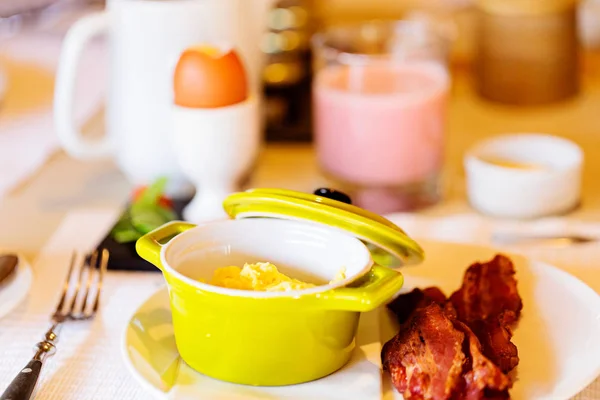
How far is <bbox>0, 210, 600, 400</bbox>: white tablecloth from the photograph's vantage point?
2.00 feet

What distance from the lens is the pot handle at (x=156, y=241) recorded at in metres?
0.58

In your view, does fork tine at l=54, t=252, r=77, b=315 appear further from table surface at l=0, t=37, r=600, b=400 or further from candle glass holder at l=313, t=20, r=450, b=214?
candle glass holder at l=313, t=20, r=450, b=214

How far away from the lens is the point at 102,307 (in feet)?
2.37

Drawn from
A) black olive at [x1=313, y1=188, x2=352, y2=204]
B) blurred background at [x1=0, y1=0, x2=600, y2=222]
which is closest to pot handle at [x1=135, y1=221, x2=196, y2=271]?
black olive at [x1=313, y1=188, x2=352, y2=204]

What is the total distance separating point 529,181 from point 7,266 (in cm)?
53

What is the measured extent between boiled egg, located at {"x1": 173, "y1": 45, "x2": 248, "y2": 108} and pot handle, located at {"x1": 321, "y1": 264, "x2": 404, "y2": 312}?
373 mm

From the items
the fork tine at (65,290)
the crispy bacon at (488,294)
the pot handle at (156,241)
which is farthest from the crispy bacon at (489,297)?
the fork tine at (65,290)

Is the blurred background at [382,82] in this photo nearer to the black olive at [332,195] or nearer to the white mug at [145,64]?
A: the white mug at [145,64]

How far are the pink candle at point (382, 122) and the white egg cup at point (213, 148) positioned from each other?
10 cm

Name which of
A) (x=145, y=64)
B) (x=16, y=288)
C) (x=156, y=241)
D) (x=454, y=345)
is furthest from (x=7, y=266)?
(x=454, y=345)

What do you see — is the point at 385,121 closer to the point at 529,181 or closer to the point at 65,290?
the point at 529,181

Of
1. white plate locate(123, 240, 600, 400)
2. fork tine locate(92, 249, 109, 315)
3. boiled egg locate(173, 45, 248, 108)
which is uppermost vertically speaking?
boiled egg locate(173, 45, 248, 108)

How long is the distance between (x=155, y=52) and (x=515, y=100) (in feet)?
2.01

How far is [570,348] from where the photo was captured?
57 centimetres
